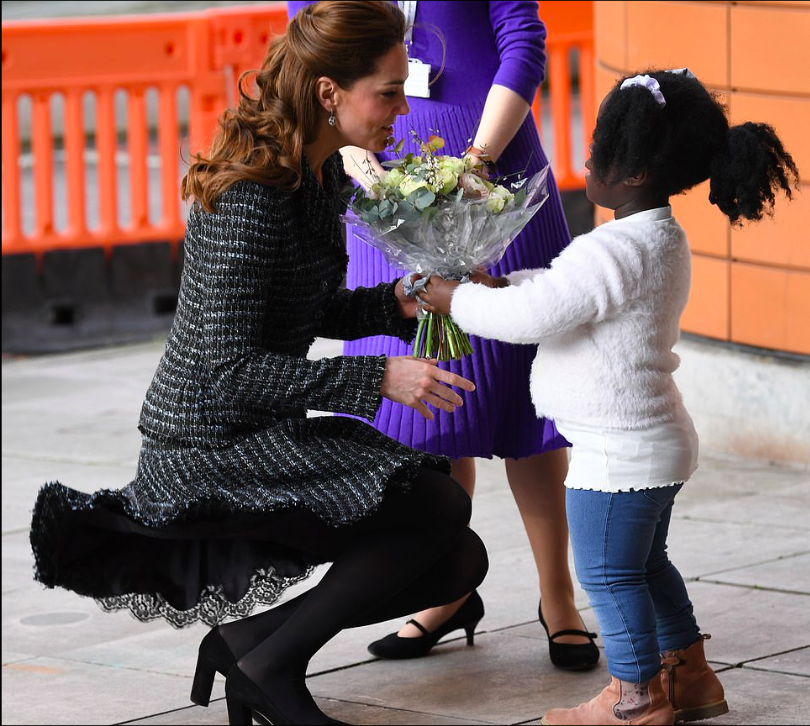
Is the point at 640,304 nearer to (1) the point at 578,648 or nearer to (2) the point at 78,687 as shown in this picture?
(1) the point at 578,648

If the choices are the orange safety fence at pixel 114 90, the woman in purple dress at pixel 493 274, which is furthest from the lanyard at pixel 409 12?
the orange safety fence at pixel 114 90

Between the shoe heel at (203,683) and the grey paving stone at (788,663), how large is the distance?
137 cm

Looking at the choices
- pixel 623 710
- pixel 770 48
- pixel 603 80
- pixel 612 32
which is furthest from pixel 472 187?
pixel 603 80

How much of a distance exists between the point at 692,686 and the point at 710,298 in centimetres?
331

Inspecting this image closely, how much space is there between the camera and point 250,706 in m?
3.45

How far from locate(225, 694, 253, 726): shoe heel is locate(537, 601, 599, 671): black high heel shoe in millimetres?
926

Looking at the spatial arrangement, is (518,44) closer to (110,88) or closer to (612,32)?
(612,32)

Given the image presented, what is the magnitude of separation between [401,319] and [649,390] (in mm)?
787

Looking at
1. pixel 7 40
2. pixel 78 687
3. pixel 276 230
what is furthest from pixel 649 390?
pixel 7 40

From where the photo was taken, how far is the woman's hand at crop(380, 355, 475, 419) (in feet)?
10.9

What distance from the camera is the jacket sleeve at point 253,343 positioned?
3359 mm

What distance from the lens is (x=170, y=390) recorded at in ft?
11.6

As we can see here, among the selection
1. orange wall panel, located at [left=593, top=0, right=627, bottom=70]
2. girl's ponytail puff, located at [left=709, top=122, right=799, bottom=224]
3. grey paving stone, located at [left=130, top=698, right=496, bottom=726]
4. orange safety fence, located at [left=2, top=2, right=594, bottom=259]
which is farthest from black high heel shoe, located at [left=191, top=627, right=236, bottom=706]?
orange safety fence, located at [left=2, top=2, right=594, bottom=259]

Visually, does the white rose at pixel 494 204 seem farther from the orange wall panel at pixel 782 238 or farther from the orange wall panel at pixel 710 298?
the orange wall panel at pixel 710 298
